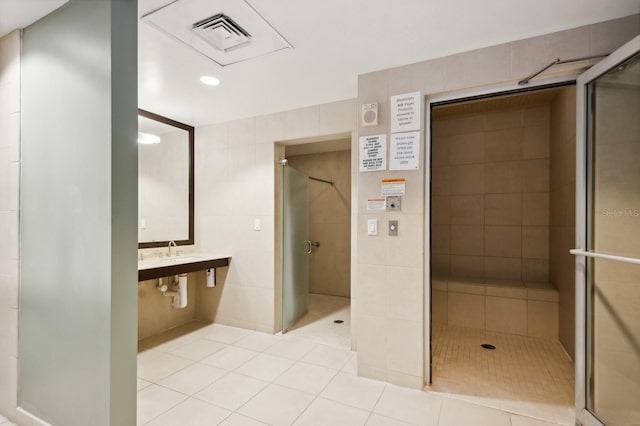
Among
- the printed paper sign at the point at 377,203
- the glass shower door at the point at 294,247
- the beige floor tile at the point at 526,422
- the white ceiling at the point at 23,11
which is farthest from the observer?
the glass shower door at the point at 294,247

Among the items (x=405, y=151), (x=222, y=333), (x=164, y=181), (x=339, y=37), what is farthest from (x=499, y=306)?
(x=164, y=181)

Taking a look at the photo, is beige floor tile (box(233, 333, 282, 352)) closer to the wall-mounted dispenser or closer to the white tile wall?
the wall-mounted dispenser

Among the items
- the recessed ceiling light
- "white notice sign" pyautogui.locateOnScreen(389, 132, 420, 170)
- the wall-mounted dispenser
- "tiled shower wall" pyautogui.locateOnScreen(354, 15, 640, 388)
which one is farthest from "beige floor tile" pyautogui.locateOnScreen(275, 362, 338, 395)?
the recessed ceiling light

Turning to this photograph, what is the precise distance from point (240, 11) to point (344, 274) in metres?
3.90

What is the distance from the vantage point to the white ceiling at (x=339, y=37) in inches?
63.4

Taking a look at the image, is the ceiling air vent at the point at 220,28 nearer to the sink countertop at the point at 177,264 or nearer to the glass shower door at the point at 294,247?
the glass shower door at the point at 294,247

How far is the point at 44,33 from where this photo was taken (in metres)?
1.61

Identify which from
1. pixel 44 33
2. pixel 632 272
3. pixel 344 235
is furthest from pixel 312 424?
pixel 344 235

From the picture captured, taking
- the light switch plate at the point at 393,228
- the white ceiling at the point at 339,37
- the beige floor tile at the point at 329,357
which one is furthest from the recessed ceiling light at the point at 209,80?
the beige floor tile at the point at 329,357

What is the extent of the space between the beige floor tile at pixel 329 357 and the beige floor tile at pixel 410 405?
20.0 inches

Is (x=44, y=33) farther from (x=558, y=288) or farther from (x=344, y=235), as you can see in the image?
(x=558, y=288)

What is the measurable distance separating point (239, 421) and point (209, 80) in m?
2.46

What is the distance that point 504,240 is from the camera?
12.0 feet

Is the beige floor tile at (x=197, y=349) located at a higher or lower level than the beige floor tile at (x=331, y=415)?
lower
